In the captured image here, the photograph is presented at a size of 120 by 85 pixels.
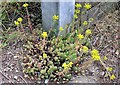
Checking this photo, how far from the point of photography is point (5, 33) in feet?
7.96

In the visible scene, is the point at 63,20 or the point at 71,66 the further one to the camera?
the point at 63,20

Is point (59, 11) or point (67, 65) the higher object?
point (59, 11)

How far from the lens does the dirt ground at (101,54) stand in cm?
217

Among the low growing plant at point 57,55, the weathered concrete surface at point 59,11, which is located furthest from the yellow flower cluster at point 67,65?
the weathered concrete surface at point 59,11

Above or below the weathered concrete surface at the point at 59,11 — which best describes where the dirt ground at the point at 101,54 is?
below

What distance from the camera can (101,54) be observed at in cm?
239

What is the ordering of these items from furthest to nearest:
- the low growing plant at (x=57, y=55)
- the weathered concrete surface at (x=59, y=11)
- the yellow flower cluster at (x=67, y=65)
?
the weathered concrete surface at (x=59, y=11) < the low growing plant at (x=57, y=55) < the yellow flower cluster at (x=67, y=65)

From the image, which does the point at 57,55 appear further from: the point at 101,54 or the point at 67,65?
the point at 101,54

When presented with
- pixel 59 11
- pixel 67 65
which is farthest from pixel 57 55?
pixel 59 11

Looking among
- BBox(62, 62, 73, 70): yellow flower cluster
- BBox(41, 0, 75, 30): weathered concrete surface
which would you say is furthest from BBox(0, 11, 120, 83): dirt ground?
BBox(41, 0, 75, 30): weathered concrete surface

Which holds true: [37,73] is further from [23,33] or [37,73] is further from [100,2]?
[100,2]

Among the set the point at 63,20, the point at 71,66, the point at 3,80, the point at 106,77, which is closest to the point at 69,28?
the point at 63,20

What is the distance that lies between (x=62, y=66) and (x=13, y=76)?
0.39 meters

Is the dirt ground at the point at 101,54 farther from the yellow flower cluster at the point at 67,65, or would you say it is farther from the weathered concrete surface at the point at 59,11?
the weathered concrete surface at the point at 59,11
